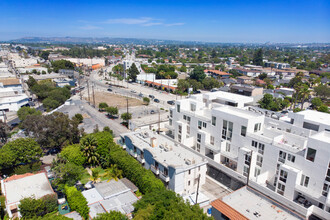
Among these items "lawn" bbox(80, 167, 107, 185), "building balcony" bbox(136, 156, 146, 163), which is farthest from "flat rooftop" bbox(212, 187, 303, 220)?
"lawn" bbox(80, 167, 107, 185)

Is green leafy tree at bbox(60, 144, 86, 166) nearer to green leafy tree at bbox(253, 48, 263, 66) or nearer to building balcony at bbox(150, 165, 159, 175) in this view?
building balcony at bbox(150, 165, 159, 175)

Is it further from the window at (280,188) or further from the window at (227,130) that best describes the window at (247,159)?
the window at (280,188)

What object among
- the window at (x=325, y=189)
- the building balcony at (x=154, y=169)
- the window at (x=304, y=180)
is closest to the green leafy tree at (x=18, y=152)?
the building balcony at (x=154, y=169)

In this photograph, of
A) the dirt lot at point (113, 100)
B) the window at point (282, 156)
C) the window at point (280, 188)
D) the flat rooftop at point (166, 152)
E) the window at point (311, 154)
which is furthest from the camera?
the dirt lot at point (113, 100)

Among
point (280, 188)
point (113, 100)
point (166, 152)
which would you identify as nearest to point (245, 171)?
point (280, 188)

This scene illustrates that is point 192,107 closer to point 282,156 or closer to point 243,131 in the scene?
point 243,131

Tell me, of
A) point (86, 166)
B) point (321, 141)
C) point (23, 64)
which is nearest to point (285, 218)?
point (321, 141)

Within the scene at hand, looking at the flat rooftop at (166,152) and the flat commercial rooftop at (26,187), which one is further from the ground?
the flat rooftop at (166,152)
